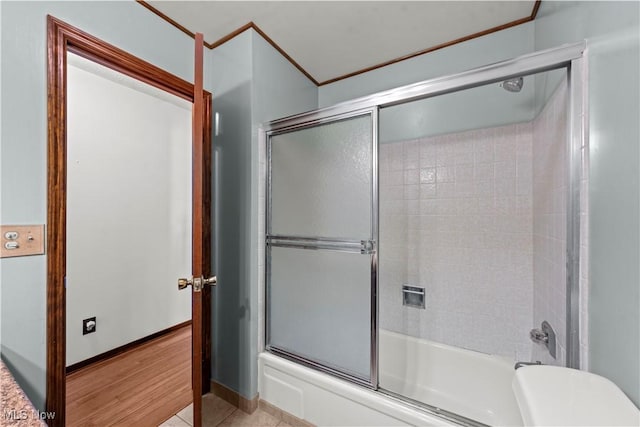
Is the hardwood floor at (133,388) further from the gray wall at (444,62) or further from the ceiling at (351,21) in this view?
the gray wall at (444,62)

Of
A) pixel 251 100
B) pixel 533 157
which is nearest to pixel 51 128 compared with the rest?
pixel 251 100

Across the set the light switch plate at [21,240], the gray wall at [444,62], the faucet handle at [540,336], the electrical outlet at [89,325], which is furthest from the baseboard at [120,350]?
the faucet handle at [540,336]

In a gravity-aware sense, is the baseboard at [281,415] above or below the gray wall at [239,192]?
below

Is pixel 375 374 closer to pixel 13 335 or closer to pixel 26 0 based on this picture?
pixel 13 335

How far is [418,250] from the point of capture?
6.31ft

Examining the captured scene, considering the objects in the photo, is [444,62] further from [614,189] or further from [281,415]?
[281,415]

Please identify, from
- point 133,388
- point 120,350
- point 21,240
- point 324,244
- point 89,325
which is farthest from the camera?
point 120,350

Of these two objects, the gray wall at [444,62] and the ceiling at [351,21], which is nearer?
the ceiling at [351,21]

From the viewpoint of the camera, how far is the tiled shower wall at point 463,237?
162 centimetres

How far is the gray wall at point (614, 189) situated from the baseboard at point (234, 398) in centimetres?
167

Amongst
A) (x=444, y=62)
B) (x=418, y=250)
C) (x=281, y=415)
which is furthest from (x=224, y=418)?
(x=444, y=62)

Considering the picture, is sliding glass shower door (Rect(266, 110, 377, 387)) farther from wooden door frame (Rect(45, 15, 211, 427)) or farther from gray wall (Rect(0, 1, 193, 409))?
gray wall (Rect(0, 1, 193, 409))

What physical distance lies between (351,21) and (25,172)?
1.82 meters

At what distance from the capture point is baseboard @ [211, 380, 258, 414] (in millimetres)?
1619
